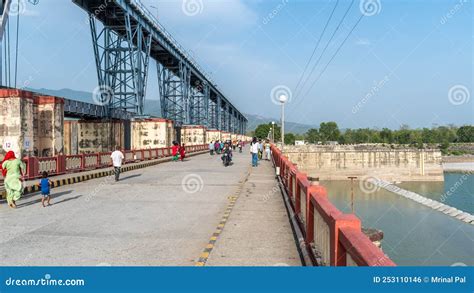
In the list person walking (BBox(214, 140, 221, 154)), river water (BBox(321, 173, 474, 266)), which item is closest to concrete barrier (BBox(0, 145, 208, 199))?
person walking (BBox(214, 140, 221, 154))

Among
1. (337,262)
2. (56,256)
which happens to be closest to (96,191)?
(56,256)

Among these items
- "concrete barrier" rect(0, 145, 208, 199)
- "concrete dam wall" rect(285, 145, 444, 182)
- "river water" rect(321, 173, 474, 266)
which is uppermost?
"concrete barrier" rect(0, 145, 208, 199)

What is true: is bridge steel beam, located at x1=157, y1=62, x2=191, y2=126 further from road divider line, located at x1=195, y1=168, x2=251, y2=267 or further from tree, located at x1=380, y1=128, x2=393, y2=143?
tree, located at x1=380, y1=128, x2=393, y2=143

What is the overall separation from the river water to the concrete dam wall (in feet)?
51.1

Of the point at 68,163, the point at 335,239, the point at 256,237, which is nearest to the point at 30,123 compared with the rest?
the point at 68,163

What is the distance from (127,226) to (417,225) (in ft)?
139

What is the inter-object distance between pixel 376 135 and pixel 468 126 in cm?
4391

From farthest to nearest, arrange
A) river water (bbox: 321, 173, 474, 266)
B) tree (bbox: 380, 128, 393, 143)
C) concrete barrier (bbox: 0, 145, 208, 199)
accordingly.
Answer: tree (bbox: 380, 128, 393, 143), river water (bbox: 321, 173, 474, 266), concrete barrier (bbox: 0, 145, 208, 199)

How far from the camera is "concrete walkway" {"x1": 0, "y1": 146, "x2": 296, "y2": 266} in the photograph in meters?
6.34

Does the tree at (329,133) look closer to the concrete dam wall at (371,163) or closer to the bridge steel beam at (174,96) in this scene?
the concrete dam wall at (371,163)

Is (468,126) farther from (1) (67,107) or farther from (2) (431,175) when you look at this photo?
(1) (67,107)

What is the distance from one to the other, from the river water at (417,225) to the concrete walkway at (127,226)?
23.2m

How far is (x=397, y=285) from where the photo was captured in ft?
13.5

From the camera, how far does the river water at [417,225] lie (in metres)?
32.1
